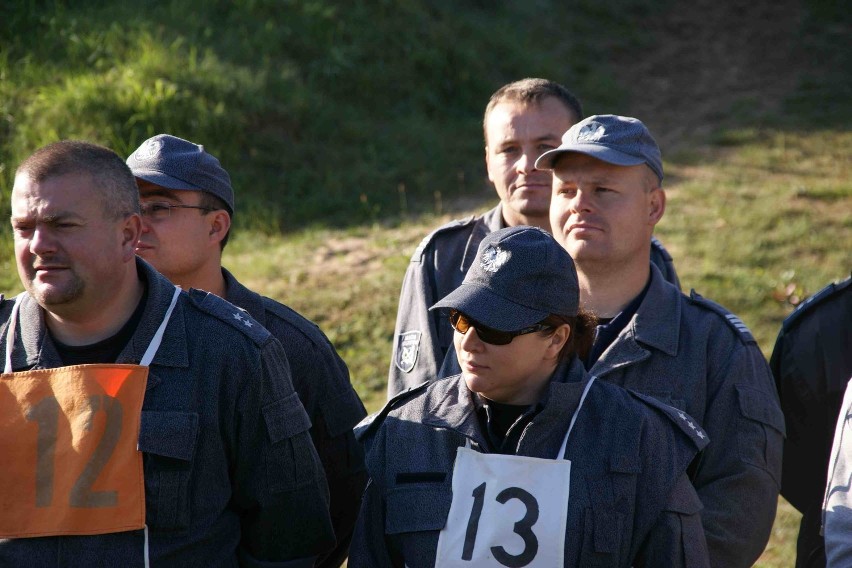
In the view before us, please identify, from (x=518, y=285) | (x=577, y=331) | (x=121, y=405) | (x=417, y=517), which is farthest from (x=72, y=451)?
(x=577, y=331)

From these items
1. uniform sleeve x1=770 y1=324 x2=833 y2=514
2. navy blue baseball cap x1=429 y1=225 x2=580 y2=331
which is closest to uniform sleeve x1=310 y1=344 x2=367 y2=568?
navy blue baseball cap x1=429 y1=225 x2=580 y2=331

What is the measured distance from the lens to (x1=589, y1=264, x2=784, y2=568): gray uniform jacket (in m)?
3.37

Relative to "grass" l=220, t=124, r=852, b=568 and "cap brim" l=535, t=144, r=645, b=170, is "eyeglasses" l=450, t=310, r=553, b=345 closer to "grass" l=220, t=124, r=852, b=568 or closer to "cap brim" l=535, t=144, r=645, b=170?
"cap brim" l=535, t=144, r=645, b=170

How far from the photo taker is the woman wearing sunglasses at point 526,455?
112 inches

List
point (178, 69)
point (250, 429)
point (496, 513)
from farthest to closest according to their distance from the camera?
point (178, 69) < point (250, 429) < point (496, 513)

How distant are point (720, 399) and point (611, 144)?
3.02ft

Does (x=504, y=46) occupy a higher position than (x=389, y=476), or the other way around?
(x=504, y=46)

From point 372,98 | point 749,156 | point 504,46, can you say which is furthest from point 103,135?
point 749,156

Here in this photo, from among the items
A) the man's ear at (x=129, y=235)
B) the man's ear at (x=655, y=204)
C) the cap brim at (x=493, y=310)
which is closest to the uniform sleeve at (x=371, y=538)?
the cap brim at (x=493, y=310)

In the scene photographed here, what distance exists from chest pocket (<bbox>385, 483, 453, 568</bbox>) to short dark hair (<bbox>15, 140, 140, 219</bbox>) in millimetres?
1095

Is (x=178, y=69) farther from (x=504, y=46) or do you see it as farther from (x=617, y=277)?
Answer: (x=617, y=277)

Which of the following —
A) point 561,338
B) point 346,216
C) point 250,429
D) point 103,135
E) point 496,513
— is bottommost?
point 496,513

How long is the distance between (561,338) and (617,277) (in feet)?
2.56

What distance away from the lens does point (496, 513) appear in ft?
9.42
